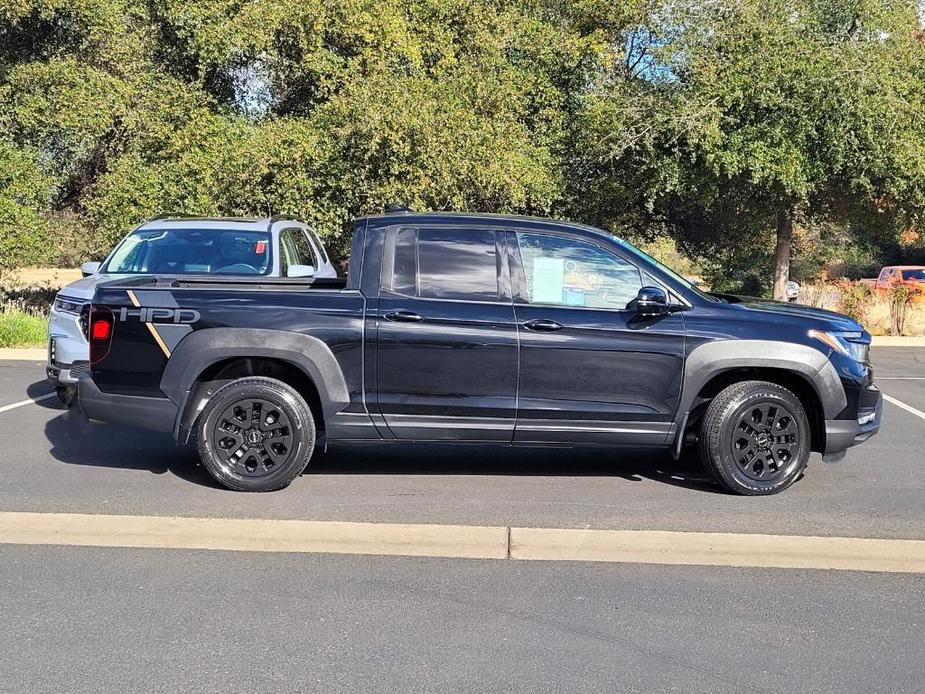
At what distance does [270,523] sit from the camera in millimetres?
5996

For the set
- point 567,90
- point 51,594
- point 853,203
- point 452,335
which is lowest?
point 51,594

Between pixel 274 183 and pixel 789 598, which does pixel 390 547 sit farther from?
pixel 274 183

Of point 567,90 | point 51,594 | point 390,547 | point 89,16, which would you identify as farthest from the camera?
point 567,90

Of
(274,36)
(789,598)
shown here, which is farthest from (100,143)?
(789,598)

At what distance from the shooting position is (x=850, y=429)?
22.9 feet

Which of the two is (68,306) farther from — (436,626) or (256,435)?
(436,626)

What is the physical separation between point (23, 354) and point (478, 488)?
10429mm

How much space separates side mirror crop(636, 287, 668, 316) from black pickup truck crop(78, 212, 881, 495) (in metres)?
0.01

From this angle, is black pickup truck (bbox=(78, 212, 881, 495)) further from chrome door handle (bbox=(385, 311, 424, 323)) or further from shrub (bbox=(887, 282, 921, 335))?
shrub (bbox=(887, 282, 921, 335))

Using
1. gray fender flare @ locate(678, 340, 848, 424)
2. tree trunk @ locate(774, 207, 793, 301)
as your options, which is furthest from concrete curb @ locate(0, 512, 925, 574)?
tree trunk @ locate(774, 207, 793, 301)

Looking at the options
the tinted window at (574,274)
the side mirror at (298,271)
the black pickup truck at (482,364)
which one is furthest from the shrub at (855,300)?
the tinted window at (574,274)

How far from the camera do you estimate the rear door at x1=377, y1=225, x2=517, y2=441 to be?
686 cm

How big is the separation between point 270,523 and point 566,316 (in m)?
2.39

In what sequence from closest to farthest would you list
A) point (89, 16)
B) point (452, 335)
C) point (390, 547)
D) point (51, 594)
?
point (51, 594), point (390, 547), point (452, 335), point (89, 16)
